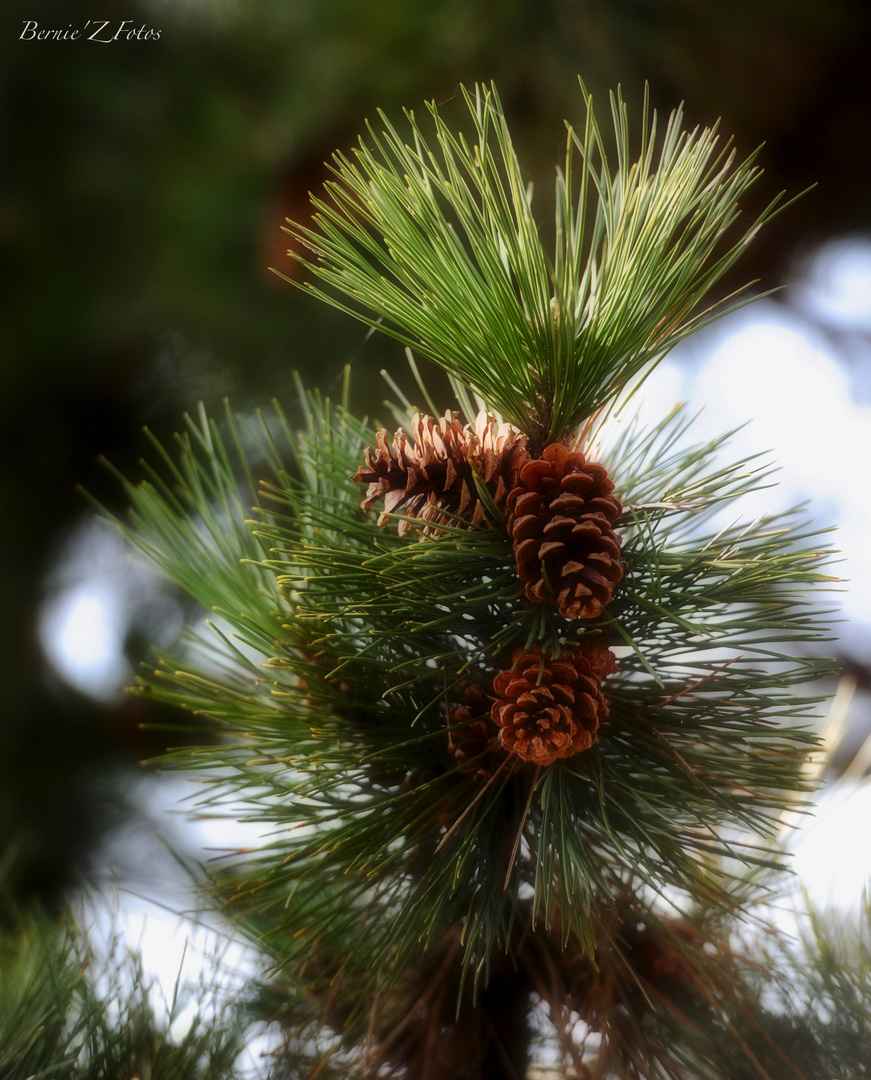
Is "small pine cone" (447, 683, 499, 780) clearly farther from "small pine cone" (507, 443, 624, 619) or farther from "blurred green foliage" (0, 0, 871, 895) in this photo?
"blurred green foliage" (0, 0, 871, 895)

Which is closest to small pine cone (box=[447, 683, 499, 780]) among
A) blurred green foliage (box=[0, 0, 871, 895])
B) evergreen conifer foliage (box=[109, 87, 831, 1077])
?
evergreen conifer foliage (box=[109, 87, 831, 1077])

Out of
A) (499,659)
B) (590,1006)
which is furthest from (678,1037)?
A: (499,659)

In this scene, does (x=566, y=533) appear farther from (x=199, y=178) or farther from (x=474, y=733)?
(x=199, y=178)

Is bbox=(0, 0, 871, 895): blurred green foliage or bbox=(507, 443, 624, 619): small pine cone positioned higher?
bbox=(0, 0, 871, 895): blurred green foliage

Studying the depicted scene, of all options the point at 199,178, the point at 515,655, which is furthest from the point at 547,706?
the point at 199,178

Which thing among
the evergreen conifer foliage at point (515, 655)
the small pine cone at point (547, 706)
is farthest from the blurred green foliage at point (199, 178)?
the small pine cone at point (547, 706)

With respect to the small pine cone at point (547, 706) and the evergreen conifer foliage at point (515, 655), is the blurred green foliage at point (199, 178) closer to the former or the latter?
the evergreen conifer foliage at point (515, 655)

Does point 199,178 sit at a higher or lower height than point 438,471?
higher
